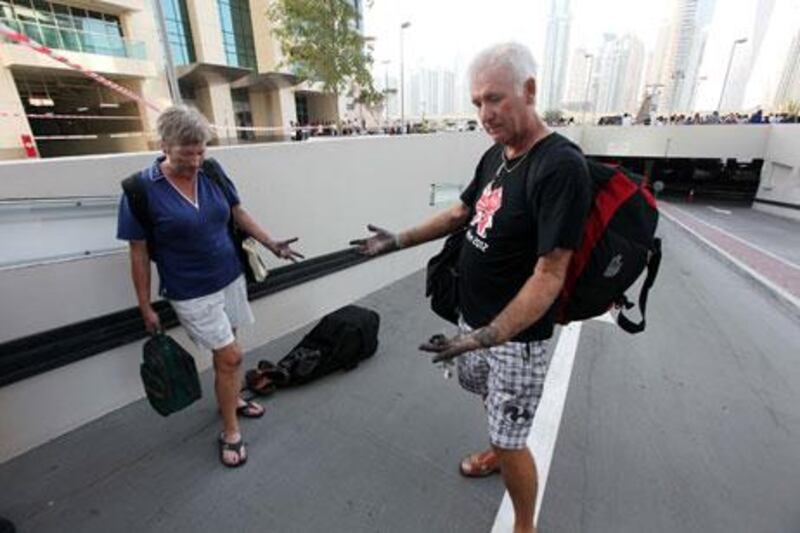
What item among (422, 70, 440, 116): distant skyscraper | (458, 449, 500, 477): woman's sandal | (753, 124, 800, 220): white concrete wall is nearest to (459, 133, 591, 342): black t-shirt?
(458, 449, 500, 477): woman's sandal

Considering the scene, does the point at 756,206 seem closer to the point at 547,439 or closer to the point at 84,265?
the point at 547,439

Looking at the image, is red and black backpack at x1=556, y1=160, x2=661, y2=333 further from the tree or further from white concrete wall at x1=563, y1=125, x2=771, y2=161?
white concrete wall at x1=563, y1=125, x2=771, y2=161

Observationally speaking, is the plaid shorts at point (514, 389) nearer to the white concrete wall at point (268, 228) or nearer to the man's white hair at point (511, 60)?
the man's white hair at point (511, 60)

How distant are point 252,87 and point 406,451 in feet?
85.4

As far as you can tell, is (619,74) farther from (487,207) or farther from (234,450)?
(234,450)

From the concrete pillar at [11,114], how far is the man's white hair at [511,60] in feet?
46.8

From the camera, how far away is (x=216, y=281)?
1895 millimetres

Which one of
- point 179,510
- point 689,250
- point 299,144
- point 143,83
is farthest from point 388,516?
point 143,83

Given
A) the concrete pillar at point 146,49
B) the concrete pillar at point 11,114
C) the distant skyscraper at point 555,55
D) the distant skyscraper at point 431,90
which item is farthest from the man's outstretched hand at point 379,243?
the distant skyscraper at point 431,90

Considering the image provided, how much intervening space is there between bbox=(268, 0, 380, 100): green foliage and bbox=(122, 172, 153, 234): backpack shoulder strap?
7.66m

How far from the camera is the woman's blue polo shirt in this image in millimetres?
1665

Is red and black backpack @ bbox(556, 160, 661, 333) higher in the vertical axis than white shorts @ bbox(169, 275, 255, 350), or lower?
higher

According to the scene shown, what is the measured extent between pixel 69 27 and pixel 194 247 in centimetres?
1932

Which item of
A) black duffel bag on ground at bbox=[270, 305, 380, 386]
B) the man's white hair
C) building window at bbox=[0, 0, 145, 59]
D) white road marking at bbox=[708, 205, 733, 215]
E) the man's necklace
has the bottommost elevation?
white road marking at bbox=[708, 205, 733, 215]
